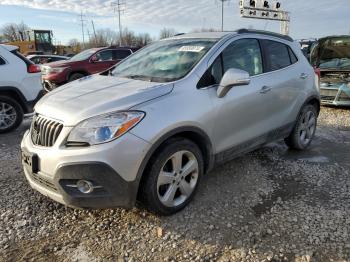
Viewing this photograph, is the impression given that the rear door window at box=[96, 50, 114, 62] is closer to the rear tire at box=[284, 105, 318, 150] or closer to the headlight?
the rear tire at box=[284, 105, 318, 150]

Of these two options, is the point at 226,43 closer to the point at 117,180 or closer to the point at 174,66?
the point at 174,66

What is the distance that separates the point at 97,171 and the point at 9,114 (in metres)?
4.42

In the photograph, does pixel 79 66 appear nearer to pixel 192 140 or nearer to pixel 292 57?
pixel 292 57

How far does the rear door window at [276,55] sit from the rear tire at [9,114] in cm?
453

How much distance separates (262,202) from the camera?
12.2 ft

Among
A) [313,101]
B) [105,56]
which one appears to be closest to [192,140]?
[313,101]

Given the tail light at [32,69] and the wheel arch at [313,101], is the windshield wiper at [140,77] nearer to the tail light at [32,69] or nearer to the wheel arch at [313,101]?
the wheel arch at [313,101]

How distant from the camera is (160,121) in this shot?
3035 mm

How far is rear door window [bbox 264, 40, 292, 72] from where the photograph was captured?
4.48 m

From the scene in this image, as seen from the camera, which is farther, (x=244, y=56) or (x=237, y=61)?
(x=244, y=56)

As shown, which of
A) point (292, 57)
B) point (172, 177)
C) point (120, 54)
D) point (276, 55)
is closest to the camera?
point (172, 177)

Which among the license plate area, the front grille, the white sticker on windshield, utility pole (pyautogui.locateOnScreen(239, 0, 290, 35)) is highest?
utility pole (pyautogui.locateOnScreen(239, 0, 290, 35))

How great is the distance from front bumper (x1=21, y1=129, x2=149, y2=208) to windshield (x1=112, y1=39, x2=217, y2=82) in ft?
3.19

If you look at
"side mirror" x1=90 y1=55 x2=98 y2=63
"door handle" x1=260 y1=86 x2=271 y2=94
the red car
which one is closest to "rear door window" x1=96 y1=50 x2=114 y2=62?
the red car
